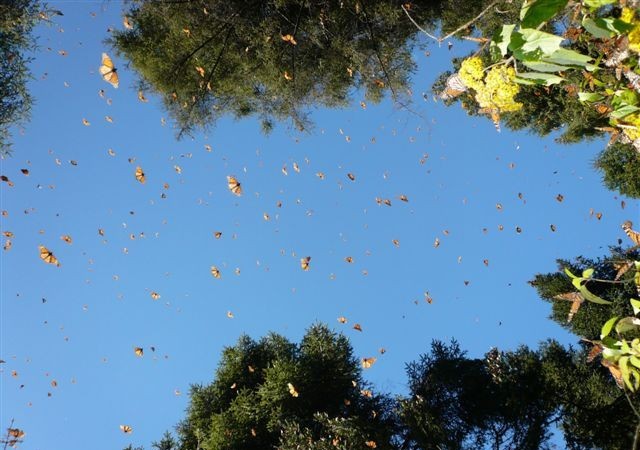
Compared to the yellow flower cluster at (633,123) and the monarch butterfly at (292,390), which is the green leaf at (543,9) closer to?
the yellow flower cluster at (633,123)

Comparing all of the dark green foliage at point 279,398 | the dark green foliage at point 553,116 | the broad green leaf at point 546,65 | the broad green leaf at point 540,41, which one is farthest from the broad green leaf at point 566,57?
the dark green foliage at point 553,116

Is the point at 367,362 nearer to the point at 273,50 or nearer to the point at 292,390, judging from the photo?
the point at 292,390

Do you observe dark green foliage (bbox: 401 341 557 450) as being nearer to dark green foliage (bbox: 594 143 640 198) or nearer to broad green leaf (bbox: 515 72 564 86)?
dark green foliage (bbox: 594 143 640 198)

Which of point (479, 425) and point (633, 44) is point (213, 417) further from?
point (633, 44)

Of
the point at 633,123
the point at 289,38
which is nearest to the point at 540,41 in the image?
the point at 633,123

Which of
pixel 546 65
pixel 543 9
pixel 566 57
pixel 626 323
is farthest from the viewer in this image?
pixel 626 323

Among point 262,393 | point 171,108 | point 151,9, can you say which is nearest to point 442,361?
point 262,393

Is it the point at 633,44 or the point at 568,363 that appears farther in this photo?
the point at 568,363
